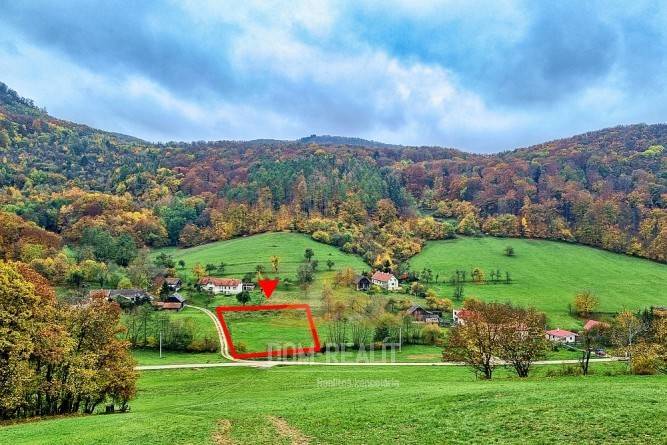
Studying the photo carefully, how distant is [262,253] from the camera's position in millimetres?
133750

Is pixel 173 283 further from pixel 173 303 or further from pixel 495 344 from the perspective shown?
pixel 495 344

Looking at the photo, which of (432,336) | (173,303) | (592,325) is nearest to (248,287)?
(173,303)

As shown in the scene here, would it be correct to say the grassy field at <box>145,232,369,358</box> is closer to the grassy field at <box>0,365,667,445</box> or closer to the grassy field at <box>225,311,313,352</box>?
the grassy field at <box>225,311,313,352</box>

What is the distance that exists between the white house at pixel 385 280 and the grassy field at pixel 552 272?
11.2 m

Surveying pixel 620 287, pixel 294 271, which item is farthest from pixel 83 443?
pixel 620 287

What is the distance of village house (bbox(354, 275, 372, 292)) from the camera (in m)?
111

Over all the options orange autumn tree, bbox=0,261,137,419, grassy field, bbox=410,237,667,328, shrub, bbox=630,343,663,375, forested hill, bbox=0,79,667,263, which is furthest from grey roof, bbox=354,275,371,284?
orange autumn tree, bbox=0,261,137,419

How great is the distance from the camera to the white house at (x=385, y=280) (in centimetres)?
11362

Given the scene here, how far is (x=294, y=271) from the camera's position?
118 m

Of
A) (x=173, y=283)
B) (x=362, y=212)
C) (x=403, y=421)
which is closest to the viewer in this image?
(x=403, y=421)

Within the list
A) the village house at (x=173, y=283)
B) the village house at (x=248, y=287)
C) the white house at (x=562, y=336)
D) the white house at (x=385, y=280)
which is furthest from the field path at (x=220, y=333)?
the white house at (x=562, y=336)

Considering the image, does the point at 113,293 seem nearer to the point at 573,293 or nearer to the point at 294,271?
the point at 294,271

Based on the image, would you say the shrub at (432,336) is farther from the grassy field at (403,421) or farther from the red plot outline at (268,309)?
the grassy field at (403,421)

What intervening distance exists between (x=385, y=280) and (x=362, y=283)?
6.36m
